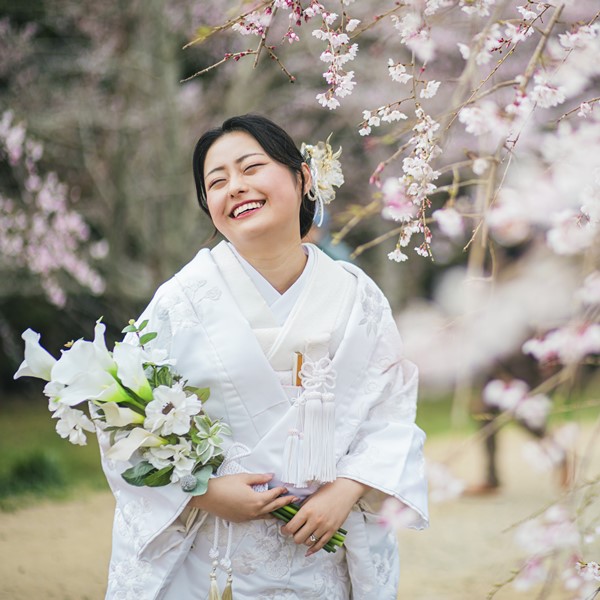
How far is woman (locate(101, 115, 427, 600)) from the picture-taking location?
193cm

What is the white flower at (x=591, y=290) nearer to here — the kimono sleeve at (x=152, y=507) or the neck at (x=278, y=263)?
the neck at (x=278, y=263)

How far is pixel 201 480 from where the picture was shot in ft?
6.13

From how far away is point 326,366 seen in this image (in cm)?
202

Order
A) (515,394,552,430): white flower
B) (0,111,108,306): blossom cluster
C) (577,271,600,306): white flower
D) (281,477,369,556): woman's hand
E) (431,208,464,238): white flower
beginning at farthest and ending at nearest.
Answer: (0,111,108,306): blossom cluster
(281,477,369,556): woman's hand
(431,208,464,238): white flower
(515,394,552,430): white flower
(577,271,600,306): white flower

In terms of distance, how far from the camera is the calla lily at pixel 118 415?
1797mm

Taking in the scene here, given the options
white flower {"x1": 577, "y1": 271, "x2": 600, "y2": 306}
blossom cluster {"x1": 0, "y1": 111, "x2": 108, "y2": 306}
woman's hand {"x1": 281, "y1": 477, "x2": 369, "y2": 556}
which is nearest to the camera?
white flower {"x1": 577, "y1": 271, "x2": 600, "y2": 306}

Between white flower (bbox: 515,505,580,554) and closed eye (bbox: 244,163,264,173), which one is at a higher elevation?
closed eye (bbox: 244,163,264,173)

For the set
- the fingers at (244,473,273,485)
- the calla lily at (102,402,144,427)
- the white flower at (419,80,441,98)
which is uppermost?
the white flower at (419,80,441,98)

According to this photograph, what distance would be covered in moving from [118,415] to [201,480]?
244mm

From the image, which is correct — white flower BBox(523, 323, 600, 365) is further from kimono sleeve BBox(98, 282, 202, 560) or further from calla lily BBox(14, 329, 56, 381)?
calla lily BBox(14, 329, 56, 381)

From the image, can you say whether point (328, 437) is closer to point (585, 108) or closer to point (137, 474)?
point (137, 474)

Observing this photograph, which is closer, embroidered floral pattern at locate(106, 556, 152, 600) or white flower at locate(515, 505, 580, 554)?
white flower at locate(515, 505, 580, 554)

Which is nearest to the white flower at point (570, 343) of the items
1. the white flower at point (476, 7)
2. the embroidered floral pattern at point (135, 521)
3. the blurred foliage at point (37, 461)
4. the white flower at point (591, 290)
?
the white flower at point (591, 290)

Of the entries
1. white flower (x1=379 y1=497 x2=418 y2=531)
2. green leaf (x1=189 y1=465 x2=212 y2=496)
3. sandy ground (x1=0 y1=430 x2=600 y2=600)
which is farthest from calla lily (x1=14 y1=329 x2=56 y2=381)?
sandy ground (x1=0 y1=430 x2=600 y2=600)
